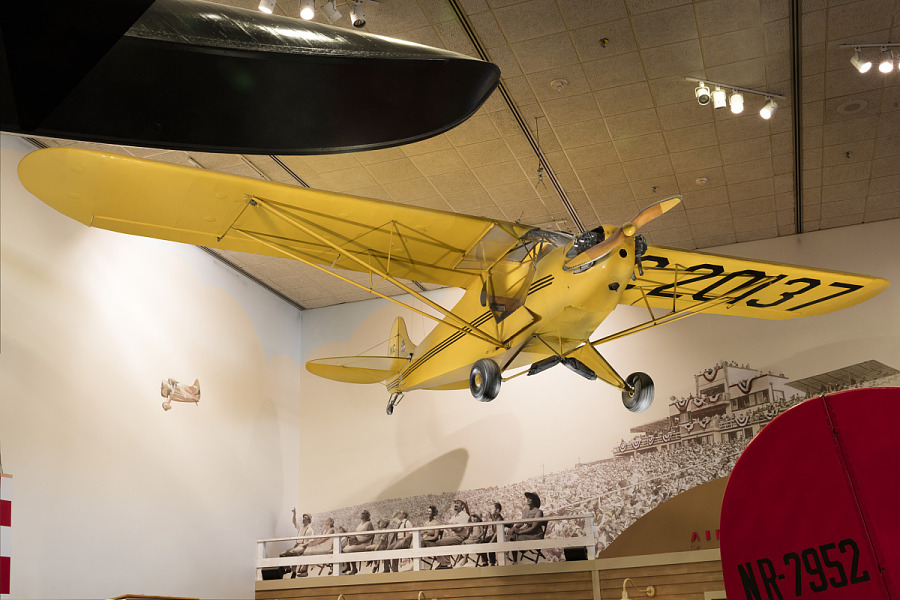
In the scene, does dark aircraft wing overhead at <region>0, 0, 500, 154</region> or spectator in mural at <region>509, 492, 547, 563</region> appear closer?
dark aircraft wing overhead at <region>0, 0, 500, 154</region>

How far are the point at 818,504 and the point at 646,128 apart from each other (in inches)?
286

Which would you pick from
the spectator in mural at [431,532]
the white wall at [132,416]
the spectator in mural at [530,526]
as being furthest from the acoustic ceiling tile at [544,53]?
the spectator in mural at [431,532]

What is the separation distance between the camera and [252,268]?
37.0 ft

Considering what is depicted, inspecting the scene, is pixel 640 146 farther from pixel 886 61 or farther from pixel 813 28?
pixel 886 61

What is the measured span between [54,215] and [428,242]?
12.8ft

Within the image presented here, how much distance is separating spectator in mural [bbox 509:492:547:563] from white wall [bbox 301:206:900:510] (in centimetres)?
49

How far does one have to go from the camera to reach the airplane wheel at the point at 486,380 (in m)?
6.58

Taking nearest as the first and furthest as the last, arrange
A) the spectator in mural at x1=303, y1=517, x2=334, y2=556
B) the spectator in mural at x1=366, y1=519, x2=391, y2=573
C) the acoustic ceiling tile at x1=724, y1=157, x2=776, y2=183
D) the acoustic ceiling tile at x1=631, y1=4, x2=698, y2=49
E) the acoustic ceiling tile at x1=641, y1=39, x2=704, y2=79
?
1. the acoustic ceiling tile at x1=631, y1=4, x2=698, y2=49
2. the acoustic ceiling tile at x1=641, y1=39, x2=704, y2=79
3. the acoustic ceiling tile at x1=724, y1=157, x2=776, y2=183
4. the spectator in mural at x1=366, y1=519, x2=391, y2=573
5. the spectator in mural at x1=303, y1=517, x2=334, y2=556

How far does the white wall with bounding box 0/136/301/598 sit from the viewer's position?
6988 mm

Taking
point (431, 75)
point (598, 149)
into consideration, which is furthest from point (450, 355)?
point (431, 75)

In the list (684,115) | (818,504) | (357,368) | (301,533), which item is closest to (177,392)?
(357,368)

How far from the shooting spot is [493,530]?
33.8 ft

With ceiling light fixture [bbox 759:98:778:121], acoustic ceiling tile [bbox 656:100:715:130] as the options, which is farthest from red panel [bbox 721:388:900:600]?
acoustic ceiling tile [bbox 656:100:715:130]

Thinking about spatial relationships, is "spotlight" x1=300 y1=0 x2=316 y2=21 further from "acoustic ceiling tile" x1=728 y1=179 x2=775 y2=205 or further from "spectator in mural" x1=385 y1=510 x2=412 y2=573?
"spectator in mural" x1=385 y1=510 x2=412 y2=573
